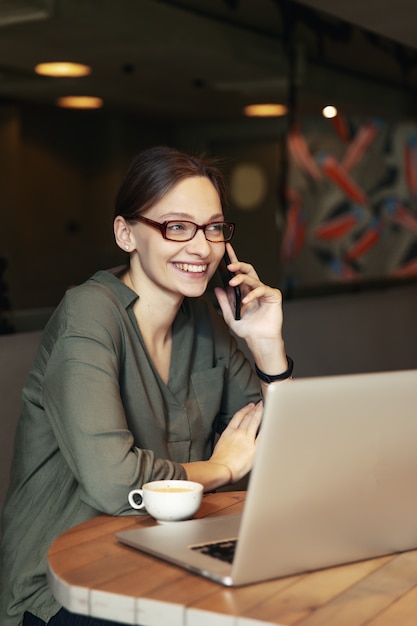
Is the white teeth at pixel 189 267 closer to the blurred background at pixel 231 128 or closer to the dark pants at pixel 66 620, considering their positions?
the dark pants at pixel 66 620

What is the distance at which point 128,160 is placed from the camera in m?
3.63

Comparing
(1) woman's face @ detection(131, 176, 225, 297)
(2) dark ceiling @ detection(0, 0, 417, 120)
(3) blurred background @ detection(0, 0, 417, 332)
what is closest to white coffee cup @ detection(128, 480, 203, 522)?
(1) woman's face @ detection(131, 176, 225, 297)

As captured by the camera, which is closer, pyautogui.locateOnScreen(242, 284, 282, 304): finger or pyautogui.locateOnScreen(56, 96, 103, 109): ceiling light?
pyautogui.locateOnScreen(242, 284, 282, 304): finger

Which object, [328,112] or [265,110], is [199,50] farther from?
[328,112]

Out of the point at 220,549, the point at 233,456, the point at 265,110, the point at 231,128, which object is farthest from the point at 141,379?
the point at 265,110

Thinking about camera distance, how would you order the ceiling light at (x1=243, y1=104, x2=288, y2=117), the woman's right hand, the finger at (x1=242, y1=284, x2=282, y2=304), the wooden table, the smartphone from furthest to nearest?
1. the ceiling light at (x1=243, y1=104, x2=288, y2=117)
2. the smartphone
3. the finger at (x1=242, y1=284, x2=282, y2=304)
4. the woman's right hand
5. the wooden table

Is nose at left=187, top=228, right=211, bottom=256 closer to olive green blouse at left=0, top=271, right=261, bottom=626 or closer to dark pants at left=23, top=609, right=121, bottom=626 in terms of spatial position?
olive green blouse at left=0, top=271, right=261, bottom=626

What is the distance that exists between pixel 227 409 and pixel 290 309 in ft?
7.69

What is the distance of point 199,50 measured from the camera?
13.3 feet

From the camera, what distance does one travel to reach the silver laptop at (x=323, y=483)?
49.2 inches

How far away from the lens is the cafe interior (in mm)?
3160

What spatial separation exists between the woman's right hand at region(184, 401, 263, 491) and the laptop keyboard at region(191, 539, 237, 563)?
382 mm

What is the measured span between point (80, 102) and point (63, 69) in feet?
0.43

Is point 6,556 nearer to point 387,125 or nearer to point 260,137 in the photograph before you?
point 260,137
